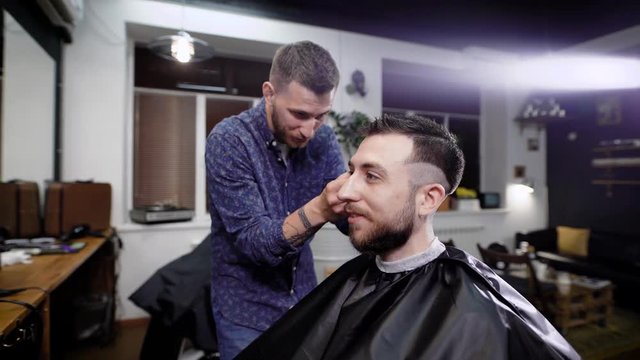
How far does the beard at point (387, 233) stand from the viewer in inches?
38.4

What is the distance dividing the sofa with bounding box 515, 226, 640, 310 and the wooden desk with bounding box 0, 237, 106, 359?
6.89 feet

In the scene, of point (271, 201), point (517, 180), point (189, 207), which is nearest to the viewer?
point (271, 201)

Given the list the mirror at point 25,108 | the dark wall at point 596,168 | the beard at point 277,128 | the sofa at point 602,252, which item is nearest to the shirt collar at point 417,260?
the beard at point 277,128

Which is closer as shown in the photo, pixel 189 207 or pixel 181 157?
pixel 181 157

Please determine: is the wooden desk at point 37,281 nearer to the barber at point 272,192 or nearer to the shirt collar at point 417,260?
the barber at point 272,192

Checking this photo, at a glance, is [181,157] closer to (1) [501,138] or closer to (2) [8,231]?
(2) [8,231]

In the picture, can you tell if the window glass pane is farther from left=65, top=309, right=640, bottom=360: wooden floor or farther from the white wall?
left=65, top=309, right=640, bottom=360: wooden floor

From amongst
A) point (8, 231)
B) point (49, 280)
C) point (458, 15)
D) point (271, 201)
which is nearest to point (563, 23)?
point (458, 15)

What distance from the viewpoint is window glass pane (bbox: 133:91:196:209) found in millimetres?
2861

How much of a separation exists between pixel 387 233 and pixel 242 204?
→ 0.40m

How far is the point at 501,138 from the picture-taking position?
4852 millimetres

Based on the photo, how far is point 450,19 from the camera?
3713 mm

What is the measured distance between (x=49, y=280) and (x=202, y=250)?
1.02 meters

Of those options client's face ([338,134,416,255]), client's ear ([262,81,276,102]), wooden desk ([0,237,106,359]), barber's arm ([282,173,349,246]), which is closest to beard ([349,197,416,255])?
client's face ([338,134,416,255])
